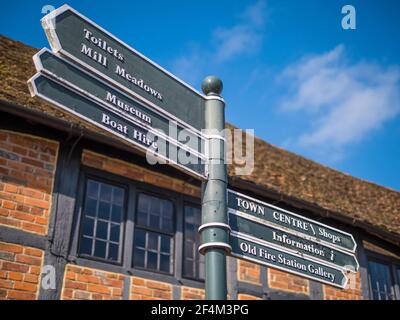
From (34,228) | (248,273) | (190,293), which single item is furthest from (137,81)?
(248,273)

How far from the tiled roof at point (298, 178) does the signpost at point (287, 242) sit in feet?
14.4

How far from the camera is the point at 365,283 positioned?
32.4 ft

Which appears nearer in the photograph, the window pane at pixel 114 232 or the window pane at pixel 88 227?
the window pane at pixel 88 227

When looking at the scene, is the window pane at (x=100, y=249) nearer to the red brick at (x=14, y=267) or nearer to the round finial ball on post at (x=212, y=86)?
the red brick at (x=14, y=267)

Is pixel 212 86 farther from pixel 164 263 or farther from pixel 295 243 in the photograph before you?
pixel 164 263

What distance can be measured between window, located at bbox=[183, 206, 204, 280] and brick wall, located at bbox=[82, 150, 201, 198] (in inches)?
13.4

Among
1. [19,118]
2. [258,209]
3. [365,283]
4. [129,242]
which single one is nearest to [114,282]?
[129,242]

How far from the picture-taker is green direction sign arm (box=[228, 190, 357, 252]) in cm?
353

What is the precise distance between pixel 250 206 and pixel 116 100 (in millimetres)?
1187

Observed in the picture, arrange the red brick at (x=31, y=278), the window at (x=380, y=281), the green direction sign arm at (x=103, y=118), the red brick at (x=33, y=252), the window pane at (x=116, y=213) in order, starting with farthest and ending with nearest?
the window at (x=380, y=281) < the window pane at (x=116, y=213) < the red brick at (x=33, y=252) < the red brick at (x=31, y=278) < the green direction sign arm at (x=103, y=118)

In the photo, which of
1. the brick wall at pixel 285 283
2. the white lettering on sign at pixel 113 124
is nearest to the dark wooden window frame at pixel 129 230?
the brick wall at pixel 285 283

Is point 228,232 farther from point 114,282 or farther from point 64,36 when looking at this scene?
point 114,282

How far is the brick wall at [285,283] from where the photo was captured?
865 centimetres
